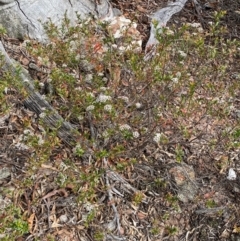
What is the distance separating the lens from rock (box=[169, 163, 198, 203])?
344 cm

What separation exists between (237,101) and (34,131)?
2292mm

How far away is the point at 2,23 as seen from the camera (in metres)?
4.07

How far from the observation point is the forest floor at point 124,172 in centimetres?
303

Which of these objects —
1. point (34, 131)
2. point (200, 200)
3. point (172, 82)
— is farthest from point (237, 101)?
point (34, 131)

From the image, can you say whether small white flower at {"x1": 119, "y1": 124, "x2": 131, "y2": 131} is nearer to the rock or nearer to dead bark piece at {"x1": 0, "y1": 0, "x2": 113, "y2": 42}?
the rock

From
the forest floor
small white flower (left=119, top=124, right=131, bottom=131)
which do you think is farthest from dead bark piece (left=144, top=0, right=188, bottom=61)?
small white flower (left=119, top=124, right=131, bottom=131)

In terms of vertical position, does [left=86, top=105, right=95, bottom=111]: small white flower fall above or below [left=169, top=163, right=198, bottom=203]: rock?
above

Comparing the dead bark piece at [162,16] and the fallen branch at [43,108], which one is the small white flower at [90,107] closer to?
the fallen branch at [43,108]

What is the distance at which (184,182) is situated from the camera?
3.49m

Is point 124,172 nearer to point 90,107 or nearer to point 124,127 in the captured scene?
point 124,127

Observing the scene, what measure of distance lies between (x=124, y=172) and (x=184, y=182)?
1.65 feet

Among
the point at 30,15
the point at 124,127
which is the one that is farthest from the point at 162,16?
the point at 124,127

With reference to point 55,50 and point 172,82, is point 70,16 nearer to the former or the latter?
point 55,50

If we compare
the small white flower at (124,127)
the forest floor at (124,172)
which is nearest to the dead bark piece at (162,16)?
the forest floor at (124,172)
